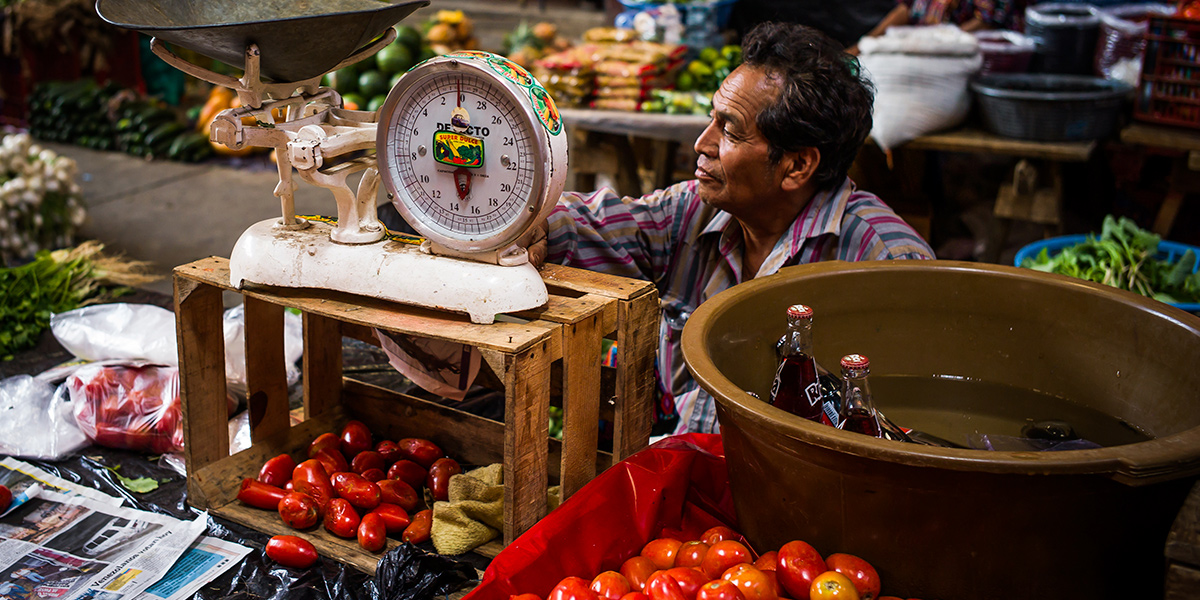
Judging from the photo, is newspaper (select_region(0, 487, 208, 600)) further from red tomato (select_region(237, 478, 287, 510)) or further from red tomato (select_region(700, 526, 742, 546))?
red tomato (select_region(700, 526, 742, 546))

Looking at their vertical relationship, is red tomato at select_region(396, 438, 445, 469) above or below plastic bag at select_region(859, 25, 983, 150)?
below

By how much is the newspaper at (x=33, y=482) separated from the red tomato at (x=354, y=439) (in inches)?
19.0

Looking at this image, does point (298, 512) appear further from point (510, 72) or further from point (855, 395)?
point (855, 395)

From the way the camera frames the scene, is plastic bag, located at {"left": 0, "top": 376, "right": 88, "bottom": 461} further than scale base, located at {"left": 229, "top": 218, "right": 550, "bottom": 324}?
Yes

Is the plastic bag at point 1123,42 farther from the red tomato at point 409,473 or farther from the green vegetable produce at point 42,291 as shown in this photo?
the green vegetable produce at point 42,291

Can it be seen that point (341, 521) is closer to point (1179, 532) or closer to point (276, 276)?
point (276, 276)

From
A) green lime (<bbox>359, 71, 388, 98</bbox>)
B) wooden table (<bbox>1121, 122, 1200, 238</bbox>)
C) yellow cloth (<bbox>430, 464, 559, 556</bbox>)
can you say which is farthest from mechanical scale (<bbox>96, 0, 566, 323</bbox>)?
green lime (<bbox>359, 71, 388, 98</bbox>)

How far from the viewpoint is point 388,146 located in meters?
1.55

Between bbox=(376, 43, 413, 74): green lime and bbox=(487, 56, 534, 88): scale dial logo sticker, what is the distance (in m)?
4.57

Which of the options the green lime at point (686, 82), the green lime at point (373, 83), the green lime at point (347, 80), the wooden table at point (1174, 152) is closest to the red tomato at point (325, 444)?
the green lime at point (686, 82)

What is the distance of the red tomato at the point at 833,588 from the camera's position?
3.92ft

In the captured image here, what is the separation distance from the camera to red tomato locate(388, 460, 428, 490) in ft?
6.36

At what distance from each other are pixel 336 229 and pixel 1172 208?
3686mm

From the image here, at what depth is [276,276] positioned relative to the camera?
A: 1646 millimetres
